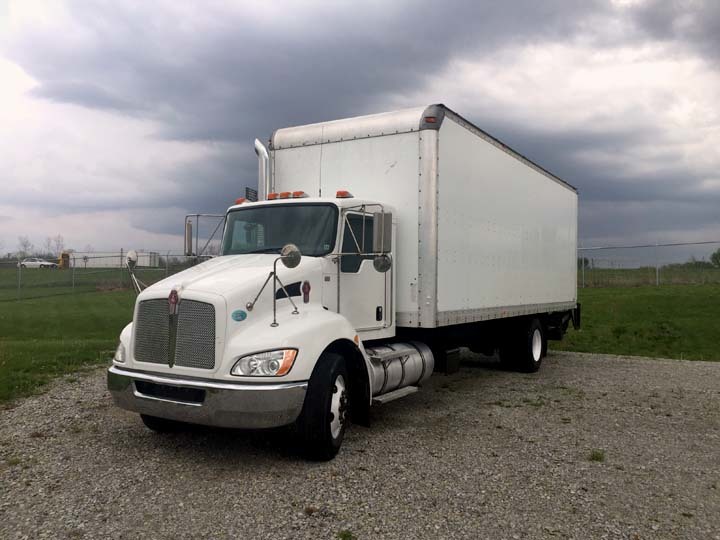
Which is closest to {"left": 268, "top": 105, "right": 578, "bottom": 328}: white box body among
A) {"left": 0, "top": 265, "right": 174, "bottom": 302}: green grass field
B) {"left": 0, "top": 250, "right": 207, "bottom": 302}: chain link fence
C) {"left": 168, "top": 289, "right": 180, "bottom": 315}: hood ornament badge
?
{"left": 168, "top": 289, "right": 180, "bottom": 315}: hood ornament badge

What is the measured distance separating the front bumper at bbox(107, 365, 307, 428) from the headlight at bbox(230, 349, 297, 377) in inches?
4.1

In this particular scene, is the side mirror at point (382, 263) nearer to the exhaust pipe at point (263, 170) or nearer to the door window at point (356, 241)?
the door window at point (356, 241)

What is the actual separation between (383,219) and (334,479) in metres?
2.65

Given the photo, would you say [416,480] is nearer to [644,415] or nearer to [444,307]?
[444,307]

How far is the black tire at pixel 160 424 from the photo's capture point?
250 inches

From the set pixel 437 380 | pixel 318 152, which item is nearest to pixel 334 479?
pixel 318 152

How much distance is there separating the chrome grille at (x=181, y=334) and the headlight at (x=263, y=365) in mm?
269

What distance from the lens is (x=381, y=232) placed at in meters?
6.23

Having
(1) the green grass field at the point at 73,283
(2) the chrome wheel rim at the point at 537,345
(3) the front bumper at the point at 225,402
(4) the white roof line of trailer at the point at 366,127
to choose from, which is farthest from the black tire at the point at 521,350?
(1) the green grass field at the point at 73,283

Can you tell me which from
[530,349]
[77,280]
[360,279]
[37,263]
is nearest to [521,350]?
[530,349]

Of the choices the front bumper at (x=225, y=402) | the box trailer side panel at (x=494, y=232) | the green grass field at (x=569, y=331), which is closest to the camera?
the front bumper at (x=225, y=402)

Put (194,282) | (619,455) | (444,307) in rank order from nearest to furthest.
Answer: (194,282)
(619,455)
(444,307)

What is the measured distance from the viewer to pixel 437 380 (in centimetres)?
1055

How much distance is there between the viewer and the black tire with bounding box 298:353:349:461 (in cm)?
545
